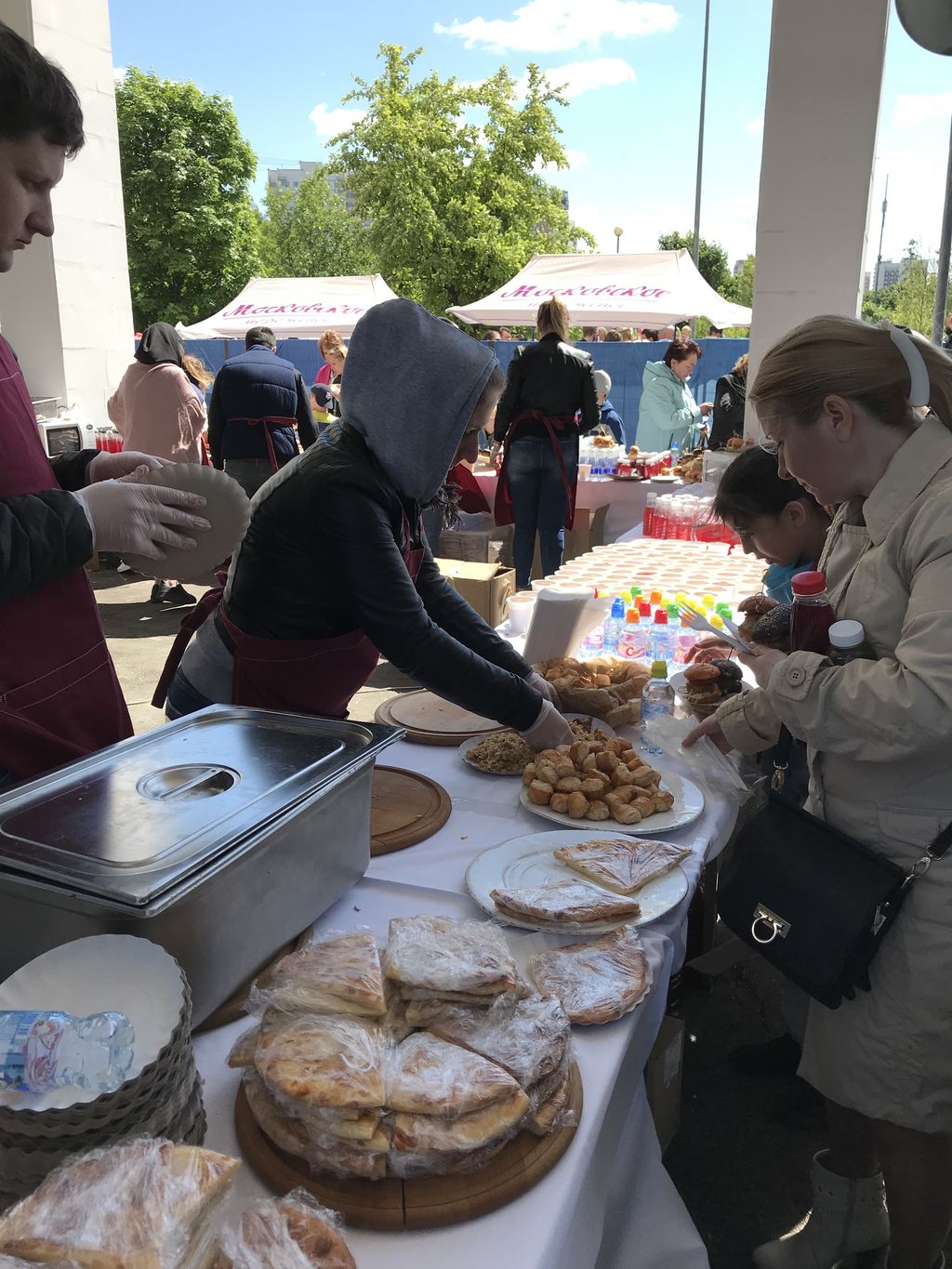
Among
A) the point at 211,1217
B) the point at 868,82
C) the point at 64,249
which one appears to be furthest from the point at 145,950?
the point at 64,249

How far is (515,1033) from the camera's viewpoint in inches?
37.1

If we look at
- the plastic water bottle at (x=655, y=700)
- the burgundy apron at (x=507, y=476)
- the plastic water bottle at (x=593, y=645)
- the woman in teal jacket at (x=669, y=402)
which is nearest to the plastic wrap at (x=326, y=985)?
the plastic water bottle at (x=655, y=700)

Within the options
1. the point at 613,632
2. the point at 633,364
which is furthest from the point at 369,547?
the point at 633,364

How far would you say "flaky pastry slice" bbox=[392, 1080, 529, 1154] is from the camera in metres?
0.82

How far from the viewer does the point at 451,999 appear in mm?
976

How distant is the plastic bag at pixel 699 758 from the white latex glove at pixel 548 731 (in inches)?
12.6

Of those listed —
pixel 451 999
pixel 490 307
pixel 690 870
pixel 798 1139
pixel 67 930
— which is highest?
pixel 490 307

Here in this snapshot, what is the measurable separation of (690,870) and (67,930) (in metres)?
1.00

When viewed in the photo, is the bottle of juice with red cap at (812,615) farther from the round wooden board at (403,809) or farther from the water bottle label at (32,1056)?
the water bottle label at (32,1056)

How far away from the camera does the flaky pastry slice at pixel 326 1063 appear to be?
32.3 inches

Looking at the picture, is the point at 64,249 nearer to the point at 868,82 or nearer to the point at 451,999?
the point at 868,82

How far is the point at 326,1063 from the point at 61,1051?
0.80 ft

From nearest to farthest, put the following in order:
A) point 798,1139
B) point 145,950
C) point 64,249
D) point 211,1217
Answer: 1. point 211,1217
2. point 145,950
3. point 798,1139
4. point 64,249

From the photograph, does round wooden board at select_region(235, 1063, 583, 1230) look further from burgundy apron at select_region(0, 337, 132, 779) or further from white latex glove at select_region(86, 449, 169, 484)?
white latex glove at select_region(86, 449, 169, 484)
